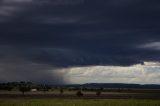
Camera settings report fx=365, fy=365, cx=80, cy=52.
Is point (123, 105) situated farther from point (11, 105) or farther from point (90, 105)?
point (11, 105)

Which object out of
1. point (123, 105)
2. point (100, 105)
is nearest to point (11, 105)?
point (100, 105)

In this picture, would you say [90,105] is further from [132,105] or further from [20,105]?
[20,105]

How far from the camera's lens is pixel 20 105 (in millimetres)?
63281

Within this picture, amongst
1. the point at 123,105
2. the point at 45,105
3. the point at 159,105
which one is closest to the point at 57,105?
the point at 45,105

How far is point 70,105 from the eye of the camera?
212ft

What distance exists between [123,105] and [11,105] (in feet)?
65.0

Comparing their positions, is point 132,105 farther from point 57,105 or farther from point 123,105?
point 57,105

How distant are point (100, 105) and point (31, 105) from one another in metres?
12.1

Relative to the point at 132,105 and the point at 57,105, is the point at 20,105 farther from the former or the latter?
the point at 132,105

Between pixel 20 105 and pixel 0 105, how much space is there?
3.55 meters

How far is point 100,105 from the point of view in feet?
212

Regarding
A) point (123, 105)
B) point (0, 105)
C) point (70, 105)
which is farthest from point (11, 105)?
point (123, 105)

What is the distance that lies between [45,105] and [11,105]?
20.0 feet

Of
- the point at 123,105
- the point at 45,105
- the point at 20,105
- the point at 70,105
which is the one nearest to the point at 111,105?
the point at 123,105
